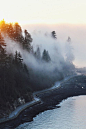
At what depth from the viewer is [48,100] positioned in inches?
4321

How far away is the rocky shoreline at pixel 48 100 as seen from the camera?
68.5 m

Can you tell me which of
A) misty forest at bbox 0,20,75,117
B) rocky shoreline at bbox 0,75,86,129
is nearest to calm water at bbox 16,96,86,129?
rocky shoreline at bbox 0,75,86,129

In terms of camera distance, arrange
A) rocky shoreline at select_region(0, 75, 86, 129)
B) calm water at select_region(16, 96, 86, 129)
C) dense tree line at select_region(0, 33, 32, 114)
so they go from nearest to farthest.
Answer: calm water at select_region(16, 96, 86, 129), rocky shoreline at select_region(0, 75, 86, 129), dense tree line at select_region(0, 33, 32, 114)

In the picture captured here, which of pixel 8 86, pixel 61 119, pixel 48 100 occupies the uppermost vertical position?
pixel 8 86

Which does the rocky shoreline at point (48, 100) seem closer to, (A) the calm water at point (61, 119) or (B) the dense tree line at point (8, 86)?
(A) the calm water at point (61, 119)

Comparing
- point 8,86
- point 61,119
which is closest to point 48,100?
point 8,86

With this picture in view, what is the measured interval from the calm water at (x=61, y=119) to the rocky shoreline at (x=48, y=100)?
2.48 meters

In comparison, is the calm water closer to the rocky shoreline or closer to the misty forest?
the rocky shoreline

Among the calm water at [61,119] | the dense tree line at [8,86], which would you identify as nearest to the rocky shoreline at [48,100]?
the calm water at [61,119]

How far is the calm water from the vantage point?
67688mm

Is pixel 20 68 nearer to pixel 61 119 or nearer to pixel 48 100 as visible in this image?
pixel 48 100

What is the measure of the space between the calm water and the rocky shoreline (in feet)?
8.12

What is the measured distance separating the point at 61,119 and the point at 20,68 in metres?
38.5

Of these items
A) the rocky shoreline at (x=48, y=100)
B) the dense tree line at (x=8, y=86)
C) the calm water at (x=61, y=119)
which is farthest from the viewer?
the dense tree line at (x=8, y=86)
